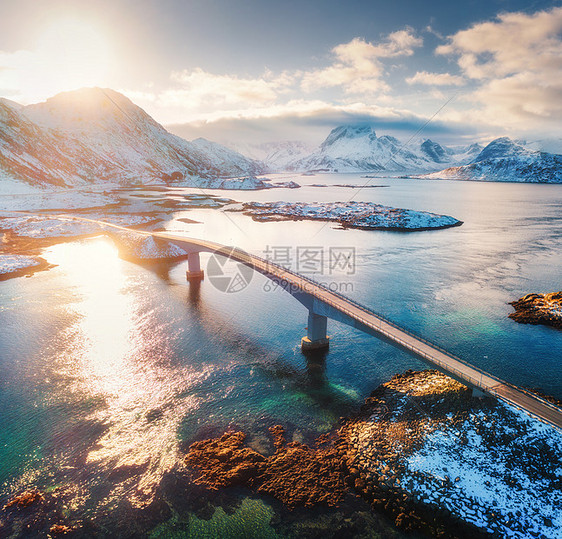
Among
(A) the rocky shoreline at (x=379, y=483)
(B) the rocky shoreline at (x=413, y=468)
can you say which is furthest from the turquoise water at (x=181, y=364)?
(B) the rocky shoreline at (x=413, y=468)

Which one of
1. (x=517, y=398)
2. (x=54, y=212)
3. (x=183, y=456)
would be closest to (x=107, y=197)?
(x=54, y=212)

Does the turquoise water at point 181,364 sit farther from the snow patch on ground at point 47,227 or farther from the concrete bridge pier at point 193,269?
the snow patch on ground at point 47,227

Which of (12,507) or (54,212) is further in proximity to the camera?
(54,212)

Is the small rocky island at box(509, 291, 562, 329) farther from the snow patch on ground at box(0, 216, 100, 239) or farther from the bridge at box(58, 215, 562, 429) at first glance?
the snow patch on ground at box(0, 216, 100, 239)

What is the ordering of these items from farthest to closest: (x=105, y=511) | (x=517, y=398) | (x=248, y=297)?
(x=248, y=297) → (x=517, y=398) → (x=105, y=511)

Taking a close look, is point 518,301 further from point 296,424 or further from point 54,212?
point 54,212

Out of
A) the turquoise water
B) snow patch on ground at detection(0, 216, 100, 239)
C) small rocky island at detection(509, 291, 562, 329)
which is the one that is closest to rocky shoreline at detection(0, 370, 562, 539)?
the turquoise water

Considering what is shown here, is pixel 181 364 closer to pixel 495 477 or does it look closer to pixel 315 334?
pixel 315 334

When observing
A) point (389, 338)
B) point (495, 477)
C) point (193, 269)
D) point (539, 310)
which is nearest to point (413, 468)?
point (495, 477)
